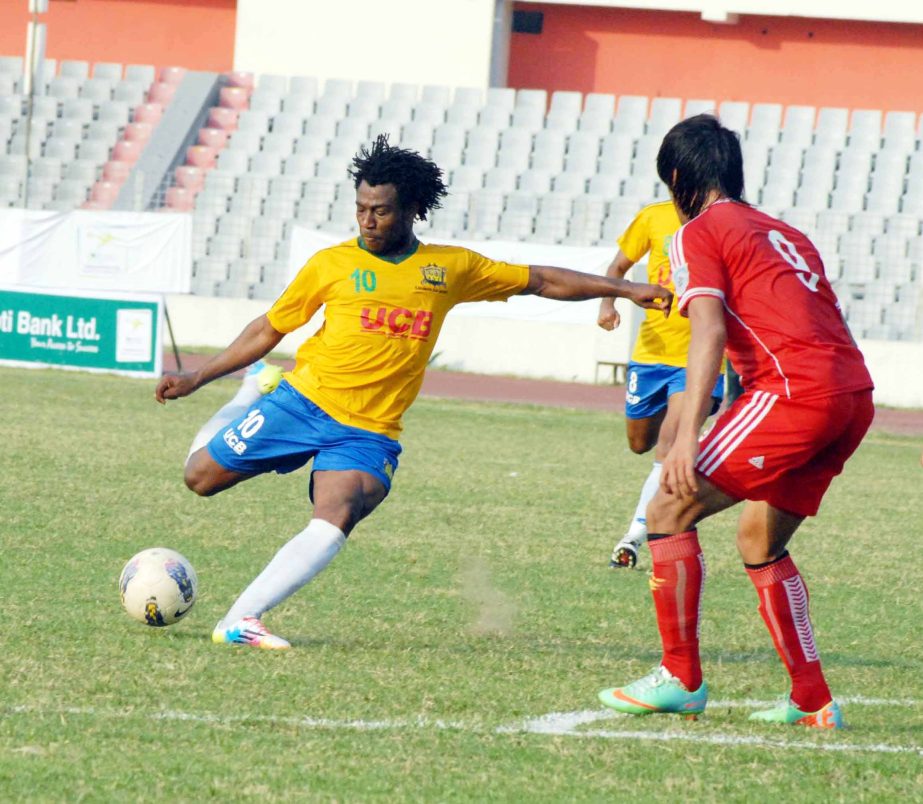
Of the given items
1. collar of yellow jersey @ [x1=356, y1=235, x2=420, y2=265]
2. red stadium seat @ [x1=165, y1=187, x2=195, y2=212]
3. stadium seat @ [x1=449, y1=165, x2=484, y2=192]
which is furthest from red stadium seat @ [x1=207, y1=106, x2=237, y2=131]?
collar of yellow jersey @ [x1=356, y1=235, x2=420, y2=265]

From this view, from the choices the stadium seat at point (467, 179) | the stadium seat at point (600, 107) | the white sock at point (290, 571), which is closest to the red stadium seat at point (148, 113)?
the stadium seat at point (467, 179)

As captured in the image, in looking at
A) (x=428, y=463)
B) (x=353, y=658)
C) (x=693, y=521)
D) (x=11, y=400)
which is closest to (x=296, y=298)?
(x=353, y=658)

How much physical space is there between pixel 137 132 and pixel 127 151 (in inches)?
17.5

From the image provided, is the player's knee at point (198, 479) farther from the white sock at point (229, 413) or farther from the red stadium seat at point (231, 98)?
the red stadium seat at point (231, 98)

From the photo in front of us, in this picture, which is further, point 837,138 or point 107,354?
point 837,138

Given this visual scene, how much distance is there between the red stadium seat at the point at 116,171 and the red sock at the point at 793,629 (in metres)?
23.3

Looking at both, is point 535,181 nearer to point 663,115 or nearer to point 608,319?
point 663,115

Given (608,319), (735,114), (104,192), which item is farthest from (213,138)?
(608,319)

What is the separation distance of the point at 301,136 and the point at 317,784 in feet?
76.9

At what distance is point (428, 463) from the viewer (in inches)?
486

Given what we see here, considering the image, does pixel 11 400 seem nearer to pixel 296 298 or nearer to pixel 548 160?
pixel 296 298

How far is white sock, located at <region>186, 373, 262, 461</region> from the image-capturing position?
20.9 feet

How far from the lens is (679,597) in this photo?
5090 mm

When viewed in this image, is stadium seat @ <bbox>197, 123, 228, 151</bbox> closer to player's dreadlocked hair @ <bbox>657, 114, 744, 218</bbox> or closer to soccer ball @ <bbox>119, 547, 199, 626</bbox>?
soccer ball @ <bbox>119, 547, 199, 626</bbox>
